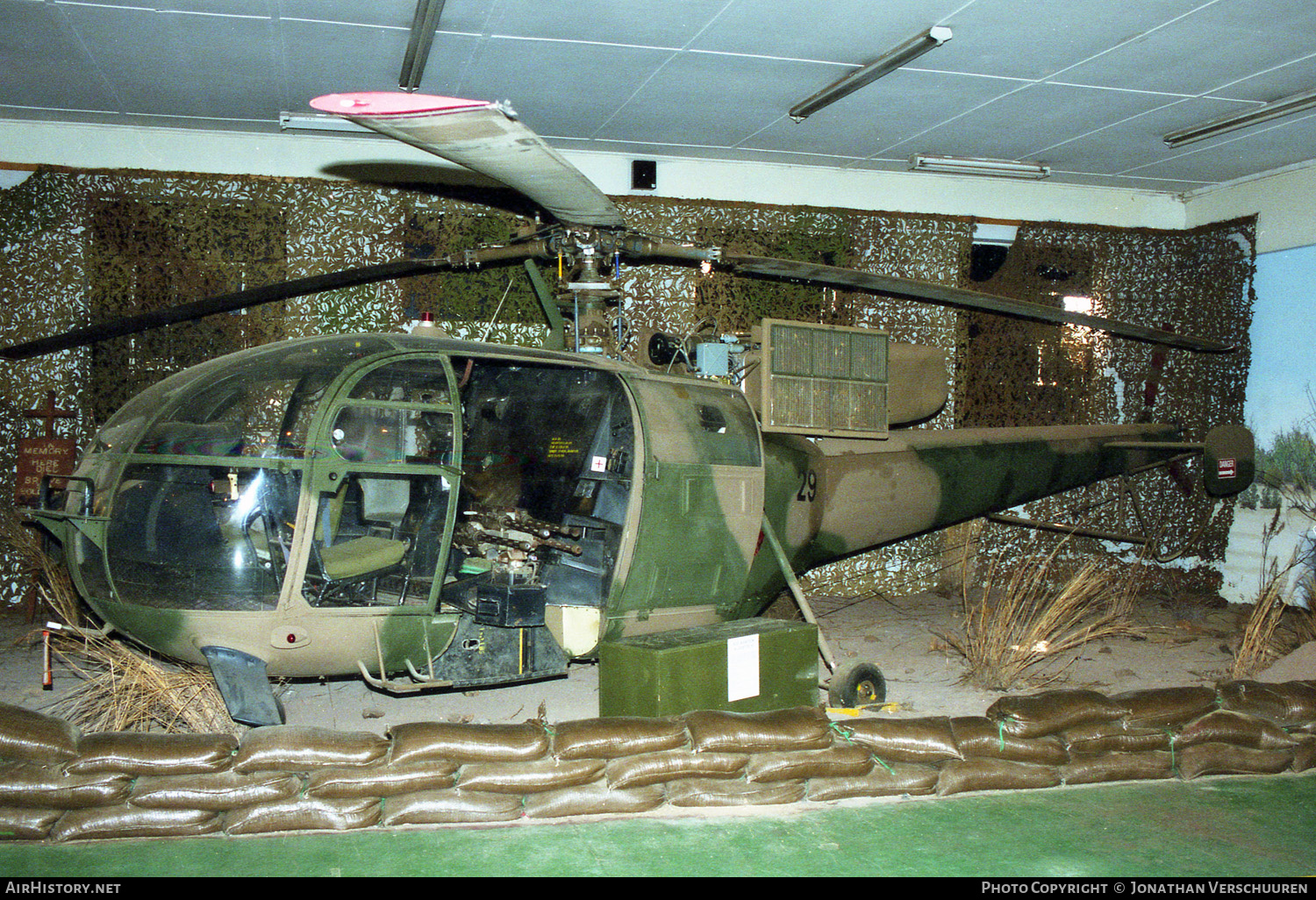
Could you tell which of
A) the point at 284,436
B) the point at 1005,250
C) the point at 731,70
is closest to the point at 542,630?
the point at 284,436

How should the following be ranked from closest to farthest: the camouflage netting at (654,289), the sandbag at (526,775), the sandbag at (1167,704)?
the sandbag at (526,775) < the sandbag at (1167,704) < the camouflage netting at (654,289)

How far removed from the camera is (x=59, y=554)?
14.5 feet

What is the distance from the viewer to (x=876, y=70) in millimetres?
5984

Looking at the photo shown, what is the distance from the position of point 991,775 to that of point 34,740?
154 inches

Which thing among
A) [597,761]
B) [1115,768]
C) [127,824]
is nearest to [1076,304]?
[1115,768]

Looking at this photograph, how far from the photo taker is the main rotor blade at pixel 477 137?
3.05 meters

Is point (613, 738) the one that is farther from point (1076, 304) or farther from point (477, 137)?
point (1076, 304)

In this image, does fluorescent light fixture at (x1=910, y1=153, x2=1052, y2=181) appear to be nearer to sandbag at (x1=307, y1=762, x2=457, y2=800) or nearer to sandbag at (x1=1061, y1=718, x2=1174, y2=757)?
sandbag at (x1=1061, y1=718, x2=1174, y2=757)

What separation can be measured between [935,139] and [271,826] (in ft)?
23.1

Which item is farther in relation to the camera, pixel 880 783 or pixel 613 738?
pixel 880 783

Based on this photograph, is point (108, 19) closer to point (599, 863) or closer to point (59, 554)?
point (59, 554)

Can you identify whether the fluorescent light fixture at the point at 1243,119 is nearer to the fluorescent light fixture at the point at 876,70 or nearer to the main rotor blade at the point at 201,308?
the fluorescent light fixture at the point at 876,70

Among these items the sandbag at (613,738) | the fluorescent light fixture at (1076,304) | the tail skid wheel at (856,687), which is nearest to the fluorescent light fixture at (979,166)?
the fluorescent light fixture at (1076,304)

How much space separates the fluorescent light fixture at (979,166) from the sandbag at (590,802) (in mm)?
6424
